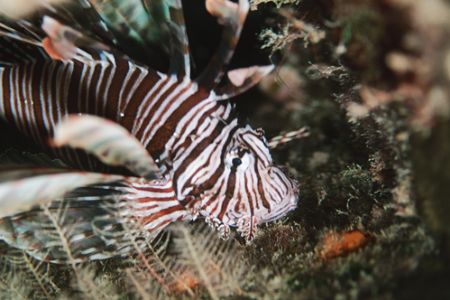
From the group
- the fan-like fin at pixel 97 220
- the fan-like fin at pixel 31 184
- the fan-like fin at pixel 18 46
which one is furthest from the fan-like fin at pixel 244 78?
the fan-like fin at pixel 18 46

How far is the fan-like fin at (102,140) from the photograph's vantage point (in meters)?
1.70

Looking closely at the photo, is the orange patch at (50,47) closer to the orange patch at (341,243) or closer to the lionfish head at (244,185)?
the lionfish head at (244,185)

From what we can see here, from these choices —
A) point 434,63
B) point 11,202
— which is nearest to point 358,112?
point 434,63

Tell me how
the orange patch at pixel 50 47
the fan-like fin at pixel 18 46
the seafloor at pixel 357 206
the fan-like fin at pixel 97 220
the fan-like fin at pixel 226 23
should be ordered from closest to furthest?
1. the seafloor at pixel 357 206
2. the fan-like fin at pixel 226 23
3. the orange patch at pixel 50 47
4. the fan-like fin at pixel 97 220
5. the fan-like fin at pixel 18 46

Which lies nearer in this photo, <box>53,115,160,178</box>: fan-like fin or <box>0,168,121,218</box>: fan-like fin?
<box>53,115,160,178</box>: fan-like fin

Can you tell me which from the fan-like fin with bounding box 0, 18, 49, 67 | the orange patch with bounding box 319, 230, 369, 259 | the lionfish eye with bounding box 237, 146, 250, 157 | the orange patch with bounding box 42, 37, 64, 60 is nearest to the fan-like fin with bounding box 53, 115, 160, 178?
the lionfish eye with bounding box 237, 146, 250, 157

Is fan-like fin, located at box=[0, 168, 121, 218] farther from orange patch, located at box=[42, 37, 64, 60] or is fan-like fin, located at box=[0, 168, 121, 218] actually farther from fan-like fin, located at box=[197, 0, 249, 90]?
fan-like fin, located at box=[197, 0, 249, 90]

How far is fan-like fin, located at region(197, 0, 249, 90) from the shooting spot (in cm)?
244

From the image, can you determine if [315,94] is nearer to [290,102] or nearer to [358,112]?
[290,102]

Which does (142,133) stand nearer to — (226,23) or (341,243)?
(226,23)

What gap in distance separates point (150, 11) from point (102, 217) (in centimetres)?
144

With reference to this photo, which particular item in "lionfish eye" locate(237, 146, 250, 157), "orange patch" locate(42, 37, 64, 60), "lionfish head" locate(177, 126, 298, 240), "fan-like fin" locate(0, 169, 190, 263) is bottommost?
"fan-like fin" locate(0, 169, 190, 263)

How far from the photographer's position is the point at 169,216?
3.20 m

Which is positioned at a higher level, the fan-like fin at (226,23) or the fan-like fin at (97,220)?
the fan-like fin at (226,23)
